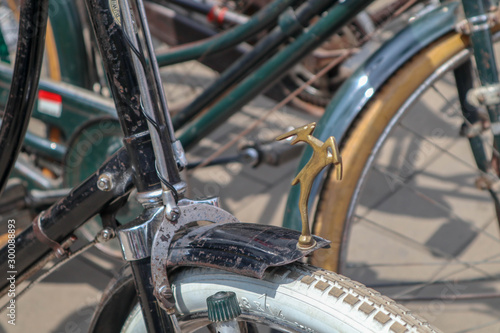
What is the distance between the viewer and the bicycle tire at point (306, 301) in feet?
2.37

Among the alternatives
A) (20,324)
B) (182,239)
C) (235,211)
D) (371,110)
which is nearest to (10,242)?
(182,239)

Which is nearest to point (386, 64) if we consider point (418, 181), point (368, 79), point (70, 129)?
point (368, 79)

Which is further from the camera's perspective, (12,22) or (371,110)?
(12,22)

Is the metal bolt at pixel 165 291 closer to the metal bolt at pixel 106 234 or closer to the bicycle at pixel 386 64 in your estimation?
the metal bolt at pixel 106 234

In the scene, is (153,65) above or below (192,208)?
above

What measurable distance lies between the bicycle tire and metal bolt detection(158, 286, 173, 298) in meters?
0.03

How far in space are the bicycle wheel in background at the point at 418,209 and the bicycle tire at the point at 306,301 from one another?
418 mm

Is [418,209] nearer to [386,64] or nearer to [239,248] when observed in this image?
[386,64]

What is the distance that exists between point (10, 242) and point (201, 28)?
121 cm

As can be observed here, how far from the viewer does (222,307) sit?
0.76 metres

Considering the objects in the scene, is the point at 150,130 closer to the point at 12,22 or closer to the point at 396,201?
the point at 396,201

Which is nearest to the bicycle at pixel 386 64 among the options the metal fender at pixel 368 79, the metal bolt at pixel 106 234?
the metal fender at pixel 368 79

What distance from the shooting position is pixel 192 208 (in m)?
0.84

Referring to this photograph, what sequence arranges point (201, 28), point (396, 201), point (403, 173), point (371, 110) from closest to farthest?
1. point (371, 110)
2. point (201, 28)
3. point (396, 201)
4. point (403, 173)
